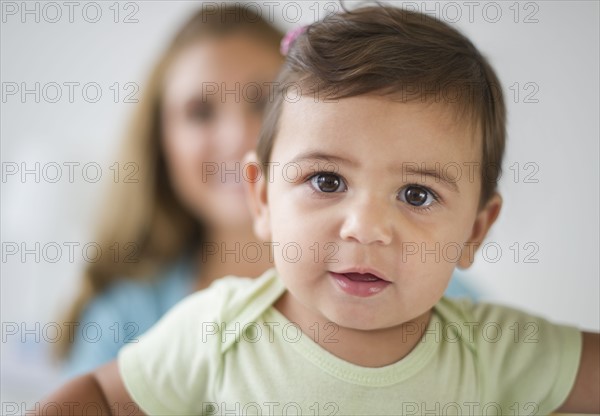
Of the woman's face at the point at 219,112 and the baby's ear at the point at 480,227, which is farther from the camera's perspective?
the woman's face at the point at 219,112

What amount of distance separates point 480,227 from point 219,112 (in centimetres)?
104

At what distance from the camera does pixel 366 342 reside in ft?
2.90

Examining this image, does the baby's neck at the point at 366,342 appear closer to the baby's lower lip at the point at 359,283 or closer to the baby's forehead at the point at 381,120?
the baby's lower lip at the point at 359,283

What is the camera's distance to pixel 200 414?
916 millimetres

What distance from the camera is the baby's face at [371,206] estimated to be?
0.78m

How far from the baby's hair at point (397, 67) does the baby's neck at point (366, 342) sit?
0.73ft

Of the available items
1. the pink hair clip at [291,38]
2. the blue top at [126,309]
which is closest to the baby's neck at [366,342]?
the pink hair clip at [291,38]

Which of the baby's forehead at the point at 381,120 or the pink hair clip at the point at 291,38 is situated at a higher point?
the pink hair clip at the point at 291,38

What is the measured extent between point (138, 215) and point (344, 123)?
49.5 inches

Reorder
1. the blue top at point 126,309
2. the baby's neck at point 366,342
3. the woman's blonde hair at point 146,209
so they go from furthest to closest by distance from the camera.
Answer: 1. the woman's blonde hair at point 146,209
2. the blue top at point 126,309
3. the baby's neck at point 366,342

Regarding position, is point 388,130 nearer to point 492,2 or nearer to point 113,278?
point 492,2

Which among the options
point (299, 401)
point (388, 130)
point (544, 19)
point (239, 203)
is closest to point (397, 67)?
point (388, 130)

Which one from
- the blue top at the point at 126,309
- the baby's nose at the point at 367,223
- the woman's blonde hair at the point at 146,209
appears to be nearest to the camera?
the baby's nose at the point at 367,223

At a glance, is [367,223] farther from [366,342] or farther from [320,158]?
[366,342]
